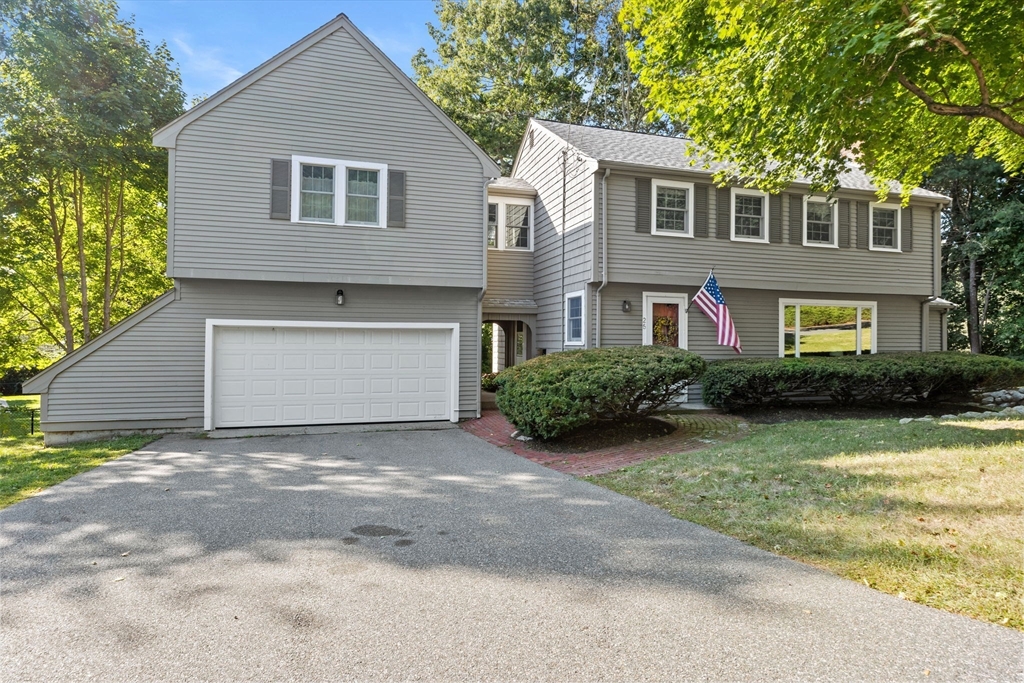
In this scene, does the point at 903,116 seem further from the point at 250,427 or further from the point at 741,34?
the point at 250,427

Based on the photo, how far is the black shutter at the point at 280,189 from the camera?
35.3ft

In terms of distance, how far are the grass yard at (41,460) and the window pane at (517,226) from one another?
9.64 meters

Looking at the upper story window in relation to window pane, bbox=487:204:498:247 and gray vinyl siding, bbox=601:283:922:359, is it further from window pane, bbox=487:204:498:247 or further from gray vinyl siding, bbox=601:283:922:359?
window pane, bbox=487:204:498:247

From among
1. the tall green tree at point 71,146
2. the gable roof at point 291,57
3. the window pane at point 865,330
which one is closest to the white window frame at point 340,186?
the gable roof at point 291,57

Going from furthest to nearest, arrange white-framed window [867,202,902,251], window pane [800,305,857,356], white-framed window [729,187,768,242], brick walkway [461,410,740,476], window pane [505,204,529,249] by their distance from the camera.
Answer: window pane [505,204,529,249]
white-framed window [867,202,902,251]
window pane [800,305,857,356]
white-framed window [729,187,768,242]
brick walkway [461,410,740,476]

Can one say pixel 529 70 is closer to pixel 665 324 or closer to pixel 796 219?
pixel 796 219

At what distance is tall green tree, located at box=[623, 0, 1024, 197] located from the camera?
6.68 metres

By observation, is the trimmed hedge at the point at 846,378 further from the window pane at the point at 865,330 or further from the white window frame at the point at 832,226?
the white window frame at the point at 832,226

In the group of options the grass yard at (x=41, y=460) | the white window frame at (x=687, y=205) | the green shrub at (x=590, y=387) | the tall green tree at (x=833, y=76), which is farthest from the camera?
the white window frame at (x=687, y=205)

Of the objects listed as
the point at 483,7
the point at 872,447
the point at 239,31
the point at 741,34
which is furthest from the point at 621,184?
the point at 483,7

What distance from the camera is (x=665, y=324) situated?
1299 cm

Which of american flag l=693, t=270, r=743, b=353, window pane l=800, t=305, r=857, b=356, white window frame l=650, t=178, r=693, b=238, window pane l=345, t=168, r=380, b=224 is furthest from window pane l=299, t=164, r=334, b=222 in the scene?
window pane l=800, t=305, r=857, b=356

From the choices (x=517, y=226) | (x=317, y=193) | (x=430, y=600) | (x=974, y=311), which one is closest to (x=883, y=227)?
(x=517, y=226)

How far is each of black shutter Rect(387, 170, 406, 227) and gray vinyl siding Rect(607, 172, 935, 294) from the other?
4441 millimetres
